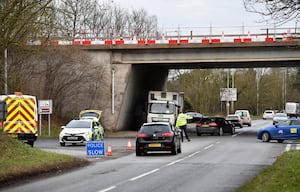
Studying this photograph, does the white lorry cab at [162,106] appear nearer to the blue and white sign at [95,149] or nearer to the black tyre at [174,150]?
the black tyre at [174,150]

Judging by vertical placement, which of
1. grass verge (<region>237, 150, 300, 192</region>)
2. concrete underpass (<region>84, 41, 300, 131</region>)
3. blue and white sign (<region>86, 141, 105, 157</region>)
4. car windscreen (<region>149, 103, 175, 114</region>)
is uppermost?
concrete underpass (<region>84, 41, 300, 131</region>)

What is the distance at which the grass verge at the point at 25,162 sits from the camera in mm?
17141

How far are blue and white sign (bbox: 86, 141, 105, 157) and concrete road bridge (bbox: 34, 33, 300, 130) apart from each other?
21095 millimetres

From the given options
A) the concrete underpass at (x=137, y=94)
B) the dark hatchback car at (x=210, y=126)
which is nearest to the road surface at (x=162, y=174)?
the dark hatchback car at (x=210, y=126)

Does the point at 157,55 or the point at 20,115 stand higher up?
the point at 157,55

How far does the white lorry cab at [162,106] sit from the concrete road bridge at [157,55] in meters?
2.72

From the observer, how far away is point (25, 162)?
747 inches

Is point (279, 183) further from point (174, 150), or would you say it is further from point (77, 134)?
point (77, 134)

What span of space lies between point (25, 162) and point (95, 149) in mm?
6846

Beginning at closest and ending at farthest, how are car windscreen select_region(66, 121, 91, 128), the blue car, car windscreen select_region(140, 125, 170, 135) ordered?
car windscreen select_region(140, 125, 170, 135), car windscreen select_region(66, 121, 91, 128), the blue car

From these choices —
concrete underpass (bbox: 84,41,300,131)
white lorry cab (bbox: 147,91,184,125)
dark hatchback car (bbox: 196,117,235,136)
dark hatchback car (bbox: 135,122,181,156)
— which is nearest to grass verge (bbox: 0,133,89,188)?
dark hatchback car (bbox: 135,122,181,156)

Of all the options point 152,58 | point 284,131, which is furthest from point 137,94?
point 284,131

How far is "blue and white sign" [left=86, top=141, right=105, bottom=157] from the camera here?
2558 cm

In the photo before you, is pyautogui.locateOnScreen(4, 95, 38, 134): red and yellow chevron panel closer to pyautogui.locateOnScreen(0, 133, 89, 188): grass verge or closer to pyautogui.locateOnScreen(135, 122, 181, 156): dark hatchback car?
pyautogui.locateOnScreen(135, 122, 181, 156): dark hatchback car
